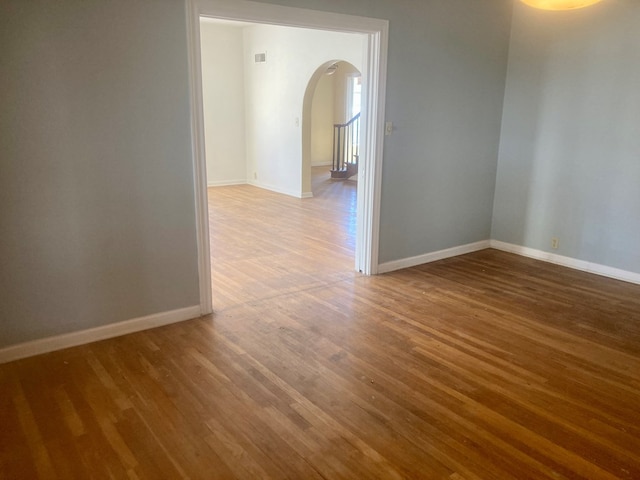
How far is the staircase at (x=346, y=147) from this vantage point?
10.2 metres

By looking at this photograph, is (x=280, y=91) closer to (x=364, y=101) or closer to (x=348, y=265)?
(x=364, y=101)

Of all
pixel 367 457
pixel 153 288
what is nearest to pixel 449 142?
pixel 153 288

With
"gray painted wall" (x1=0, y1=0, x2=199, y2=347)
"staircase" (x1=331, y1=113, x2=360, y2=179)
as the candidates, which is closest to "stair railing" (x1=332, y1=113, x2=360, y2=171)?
"staircase" (x1=331, y1=113, x2=360, y2=179)

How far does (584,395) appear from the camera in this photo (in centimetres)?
253

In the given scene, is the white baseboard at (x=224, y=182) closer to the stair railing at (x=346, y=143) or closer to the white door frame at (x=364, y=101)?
the stair railing at (x=346, y=143)

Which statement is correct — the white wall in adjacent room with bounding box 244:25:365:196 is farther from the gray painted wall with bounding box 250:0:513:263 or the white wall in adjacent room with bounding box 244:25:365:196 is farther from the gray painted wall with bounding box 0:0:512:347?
the gray painted wall with bounding box 0:0:512:347

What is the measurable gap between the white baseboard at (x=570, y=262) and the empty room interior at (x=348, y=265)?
0.02 m

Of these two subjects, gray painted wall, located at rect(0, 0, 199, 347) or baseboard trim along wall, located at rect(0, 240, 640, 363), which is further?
baseboard trim along wall, located at rect(0, 240, 640, 363)

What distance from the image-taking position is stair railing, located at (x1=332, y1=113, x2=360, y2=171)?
1017 cm

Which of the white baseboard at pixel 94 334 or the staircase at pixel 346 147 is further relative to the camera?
the staircase at pixel 346 147

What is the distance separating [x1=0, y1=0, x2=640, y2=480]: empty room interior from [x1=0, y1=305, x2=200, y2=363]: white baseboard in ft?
0.04

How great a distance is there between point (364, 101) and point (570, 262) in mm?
2559

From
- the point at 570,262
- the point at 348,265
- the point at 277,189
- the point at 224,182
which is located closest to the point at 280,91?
the point at 277,189

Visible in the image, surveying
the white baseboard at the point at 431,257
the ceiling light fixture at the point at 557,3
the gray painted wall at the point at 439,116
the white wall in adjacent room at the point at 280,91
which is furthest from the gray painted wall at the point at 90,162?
the white wall in adjacent room at the point at 280,91
